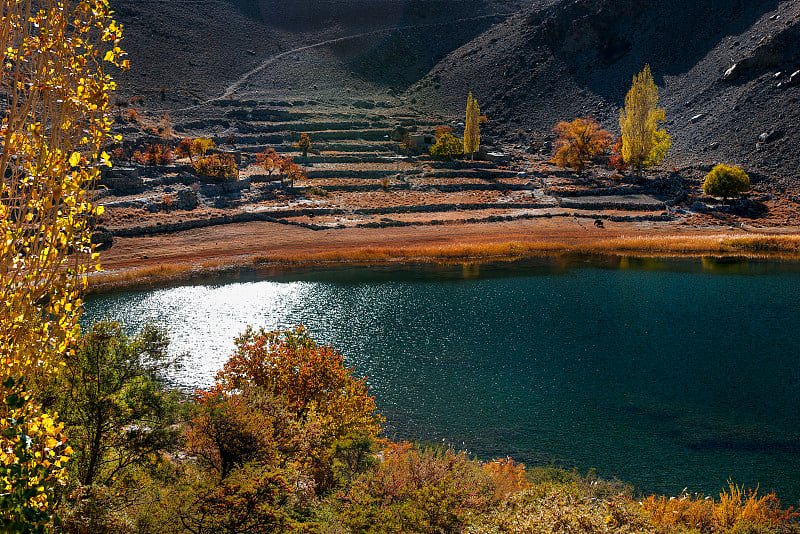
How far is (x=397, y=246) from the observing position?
7275 cm

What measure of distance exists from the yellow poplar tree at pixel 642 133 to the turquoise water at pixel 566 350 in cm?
4077

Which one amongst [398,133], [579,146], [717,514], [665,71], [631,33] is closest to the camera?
[717,514]

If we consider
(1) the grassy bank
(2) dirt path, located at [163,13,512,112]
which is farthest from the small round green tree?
(2) dirt path, located at [163,13,512,112]

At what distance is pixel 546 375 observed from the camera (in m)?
35.5

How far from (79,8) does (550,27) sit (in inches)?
6644

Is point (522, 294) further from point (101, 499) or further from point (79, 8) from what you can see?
point (79, 8)

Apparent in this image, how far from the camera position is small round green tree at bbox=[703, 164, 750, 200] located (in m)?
82.4

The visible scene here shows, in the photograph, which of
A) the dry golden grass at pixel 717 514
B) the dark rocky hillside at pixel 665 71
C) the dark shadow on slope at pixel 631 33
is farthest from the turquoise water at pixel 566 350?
the dark shadow on slope at pixel 631 33

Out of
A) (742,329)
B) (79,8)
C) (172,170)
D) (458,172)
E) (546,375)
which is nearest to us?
(79,8)

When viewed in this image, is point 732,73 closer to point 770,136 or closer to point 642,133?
point 770,136

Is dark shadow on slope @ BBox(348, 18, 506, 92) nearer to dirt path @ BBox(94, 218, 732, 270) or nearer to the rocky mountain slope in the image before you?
the rocky mountain slope

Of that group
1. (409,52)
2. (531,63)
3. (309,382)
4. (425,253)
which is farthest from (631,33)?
(309,382)

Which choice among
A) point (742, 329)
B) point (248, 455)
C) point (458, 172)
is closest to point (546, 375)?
point (742, 329)

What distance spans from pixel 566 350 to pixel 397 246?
36.6 m
